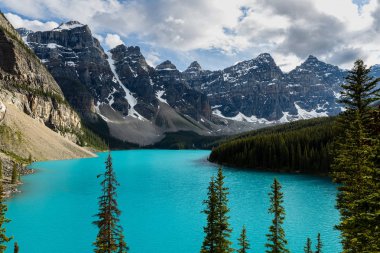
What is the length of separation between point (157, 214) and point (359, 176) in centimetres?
4276

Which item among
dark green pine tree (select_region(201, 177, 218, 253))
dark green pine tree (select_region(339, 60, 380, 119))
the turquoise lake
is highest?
dark green pine tree (select_region(339, 60, 380, 119))

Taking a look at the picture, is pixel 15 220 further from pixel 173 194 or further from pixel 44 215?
pixel 173 194

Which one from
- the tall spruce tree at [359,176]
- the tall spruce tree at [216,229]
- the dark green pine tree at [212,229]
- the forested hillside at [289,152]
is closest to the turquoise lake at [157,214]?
the dark green pine tree at [212,229]

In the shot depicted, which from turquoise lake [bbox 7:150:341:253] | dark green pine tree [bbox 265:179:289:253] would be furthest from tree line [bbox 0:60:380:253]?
turquoise lake [bbox 7:150:341:253]

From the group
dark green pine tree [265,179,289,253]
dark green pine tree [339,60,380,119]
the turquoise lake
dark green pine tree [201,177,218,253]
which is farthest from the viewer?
the turquoise lake

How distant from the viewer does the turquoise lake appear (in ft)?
138

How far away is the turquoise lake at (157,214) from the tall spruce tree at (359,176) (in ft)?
69.6

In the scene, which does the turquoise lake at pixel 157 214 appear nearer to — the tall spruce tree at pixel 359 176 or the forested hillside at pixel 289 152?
the tall spruce tree at pixel 359 176

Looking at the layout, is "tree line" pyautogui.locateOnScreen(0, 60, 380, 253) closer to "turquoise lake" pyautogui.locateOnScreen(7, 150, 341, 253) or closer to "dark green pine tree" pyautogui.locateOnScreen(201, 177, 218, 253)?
"dark green pine tree" pyautogui.locateOnScreen(201, 177, 218, 253)

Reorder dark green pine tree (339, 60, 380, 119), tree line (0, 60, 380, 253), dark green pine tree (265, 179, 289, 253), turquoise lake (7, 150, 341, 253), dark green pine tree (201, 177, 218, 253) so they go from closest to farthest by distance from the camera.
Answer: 1. tree line (0, 60, 380, 253)
2. dark green pine tree (265, 179, 289, 253)
3. dark green pine tree (201, 177, 218, 253)
4. dark green pine tree (339, 60, 380, 119)
5. turquoise lake (7, 150, 341, 253)

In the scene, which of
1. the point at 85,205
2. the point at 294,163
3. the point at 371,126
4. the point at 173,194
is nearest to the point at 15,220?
the point at 85,205

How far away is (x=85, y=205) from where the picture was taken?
63500mm

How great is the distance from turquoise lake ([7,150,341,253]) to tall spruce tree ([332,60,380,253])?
2121cm

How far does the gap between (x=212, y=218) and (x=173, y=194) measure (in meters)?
53.8
